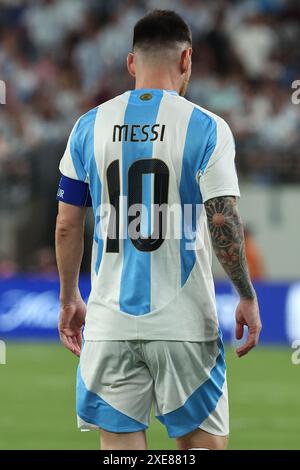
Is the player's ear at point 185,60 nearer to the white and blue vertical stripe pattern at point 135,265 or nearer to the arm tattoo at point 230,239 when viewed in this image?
the white and blue vertical stripe pattern at point 135,265

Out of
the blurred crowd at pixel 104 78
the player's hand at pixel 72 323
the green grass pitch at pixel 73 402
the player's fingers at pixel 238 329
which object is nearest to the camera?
the player's fingers at pixel 238 329

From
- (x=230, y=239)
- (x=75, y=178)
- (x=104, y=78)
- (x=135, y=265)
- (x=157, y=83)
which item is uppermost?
(x=104, y=78)

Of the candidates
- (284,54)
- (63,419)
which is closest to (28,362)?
(63,419)

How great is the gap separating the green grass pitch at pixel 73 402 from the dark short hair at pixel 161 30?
3.80 m

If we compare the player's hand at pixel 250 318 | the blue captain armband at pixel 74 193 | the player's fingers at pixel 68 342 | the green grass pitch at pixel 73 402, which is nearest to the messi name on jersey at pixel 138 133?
the blue captain armband at pixel 74 193

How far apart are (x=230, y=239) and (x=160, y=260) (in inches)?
11.4

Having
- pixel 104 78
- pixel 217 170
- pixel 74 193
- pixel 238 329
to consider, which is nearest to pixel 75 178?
pixel 74 193

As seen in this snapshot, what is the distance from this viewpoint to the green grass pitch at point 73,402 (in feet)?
26.8

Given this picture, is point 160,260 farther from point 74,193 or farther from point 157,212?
point 74,193

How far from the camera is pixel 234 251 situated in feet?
15.2

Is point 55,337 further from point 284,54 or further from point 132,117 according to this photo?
point 132,117

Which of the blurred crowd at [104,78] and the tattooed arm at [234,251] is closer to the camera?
the tattooed arm at [234,251]

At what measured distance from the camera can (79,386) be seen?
475cm
